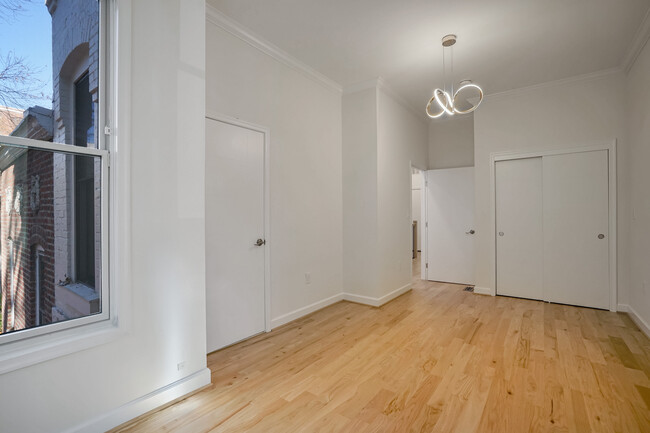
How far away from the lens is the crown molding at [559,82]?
12.4ft

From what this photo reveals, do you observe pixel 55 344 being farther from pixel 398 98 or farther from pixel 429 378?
pixel 398 98

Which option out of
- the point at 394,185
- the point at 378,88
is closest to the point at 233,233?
the point at 394,185

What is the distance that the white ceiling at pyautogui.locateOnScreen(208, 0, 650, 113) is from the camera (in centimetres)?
263

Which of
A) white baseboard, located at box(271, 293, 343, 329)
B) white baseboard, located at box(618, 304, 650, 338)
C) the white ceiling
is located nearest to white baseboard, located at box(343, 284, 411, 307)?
white baseboard, located at box(271, 293, 343, 329)

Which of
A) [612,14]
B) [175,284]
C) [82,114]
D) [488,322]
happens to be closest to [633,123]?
[612,14]

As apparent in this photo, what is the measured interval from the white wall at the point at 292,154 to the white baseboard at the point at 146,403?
1201mm

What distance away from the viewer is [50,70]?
5.49 feet

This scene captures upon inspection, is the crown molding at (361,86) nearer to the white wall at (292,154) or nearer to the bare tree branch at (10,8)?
the white wall at (292,154)

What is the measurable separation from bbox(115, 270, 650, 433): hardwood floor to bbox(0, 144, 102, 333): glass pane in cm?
82

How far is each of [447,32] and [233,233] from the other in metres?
2.83

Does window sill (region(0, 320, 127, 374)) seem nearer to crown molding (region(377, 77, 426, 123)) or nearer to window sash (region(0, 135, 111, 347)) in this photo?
window sash (region(0, 135, 111, 347))

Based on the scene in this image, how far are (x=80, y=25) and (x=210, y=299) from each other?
2081mm

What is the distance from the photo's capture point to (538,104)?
4223mm

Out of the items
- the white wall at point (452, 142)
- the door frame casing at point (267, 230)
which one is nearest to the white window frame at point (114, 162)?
the door frame casing at point (267, 230)
